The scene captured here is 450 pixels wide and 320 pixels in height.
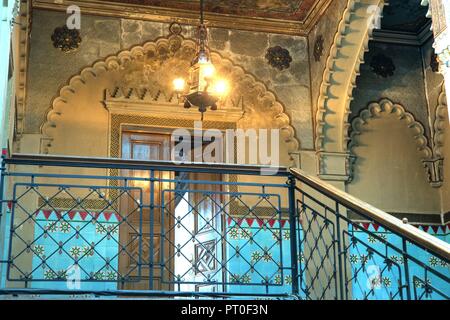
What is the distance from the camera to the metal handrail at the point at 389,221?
12.8 feet

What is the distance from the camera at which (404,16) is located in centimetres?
937

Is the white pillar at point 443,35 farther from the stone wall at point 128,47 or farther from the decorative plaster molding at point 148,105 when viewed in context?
the decorative plaster molding at point 148,105

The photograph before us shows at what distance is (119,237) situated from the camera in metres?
8.27

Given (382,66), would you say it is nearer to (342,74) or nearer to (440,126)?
(440,126)

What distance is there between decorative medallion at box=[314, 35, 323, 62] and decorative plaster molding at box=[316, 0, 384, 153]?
1.06ft

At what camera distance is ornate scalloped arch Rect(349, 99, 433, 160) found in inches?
373

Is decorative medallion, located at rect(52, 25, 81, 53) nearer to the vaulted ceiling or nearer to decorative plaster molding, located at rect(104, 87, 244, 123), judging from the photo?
the vaulted ceiling

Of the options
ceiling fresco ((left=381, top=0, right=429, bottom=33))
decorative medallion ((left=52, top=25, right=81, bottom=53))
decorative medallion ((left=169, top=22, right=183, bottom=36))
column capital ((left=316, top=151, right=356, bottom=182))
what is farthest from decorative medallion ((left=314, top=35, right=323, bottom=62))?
decorative medallion ((left=52, top=25, right=81, bottom=53))

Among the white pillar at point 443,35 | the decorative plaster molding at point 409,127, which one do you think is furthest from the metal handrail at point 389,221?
the decorative plaster molding at point 409,127

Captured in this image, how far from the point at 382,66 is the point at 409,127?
0.97 m

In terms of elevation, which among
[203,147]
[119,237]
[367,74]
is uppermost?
[367,74]

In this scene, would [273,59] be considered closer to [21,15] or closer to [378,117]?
[378,117]
